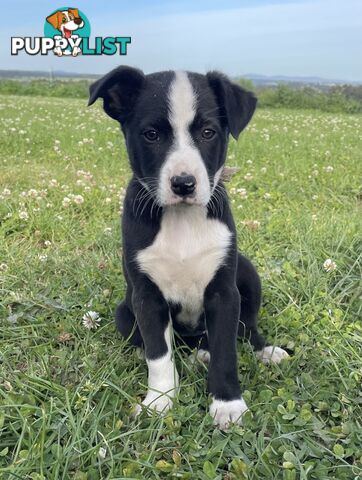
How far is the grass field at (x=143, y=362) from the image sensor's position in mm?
2044

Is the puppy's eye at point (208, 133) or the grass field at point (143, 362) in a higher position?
the puppy's eye at point (208, 133)

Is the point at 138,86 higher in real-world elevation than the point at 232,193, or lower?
higher

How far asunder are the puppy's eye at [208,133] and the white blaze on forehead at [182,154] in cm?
9

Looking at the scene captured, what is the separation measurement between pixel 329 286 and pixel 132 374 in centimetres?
144

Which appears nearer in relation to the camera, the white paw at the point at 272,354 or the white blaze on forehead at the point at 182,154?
the white blaze on forehead at the point at 182,154

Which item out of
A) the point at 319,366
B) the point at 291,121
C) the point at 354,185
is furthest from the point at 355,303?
the point at 291,121

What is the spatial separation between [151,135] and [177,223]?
0.41 m

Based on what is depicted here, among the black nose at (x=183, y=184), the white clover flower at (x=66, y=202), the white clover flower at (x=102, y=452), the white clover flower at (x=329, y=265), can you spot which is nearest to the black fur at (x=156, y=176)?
the black nose at (x=183, y=184)

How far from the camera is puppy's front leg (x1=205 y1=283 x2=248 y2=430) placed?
2.35 m

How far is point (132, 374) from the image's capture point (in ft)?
8.56

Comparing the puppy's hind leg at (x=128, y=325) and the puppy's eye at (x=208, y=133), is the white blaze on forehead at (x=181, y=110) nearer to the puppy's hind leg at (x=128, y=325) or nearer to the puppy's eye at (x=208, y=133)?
the puppy's eye at (x=208, y=133)

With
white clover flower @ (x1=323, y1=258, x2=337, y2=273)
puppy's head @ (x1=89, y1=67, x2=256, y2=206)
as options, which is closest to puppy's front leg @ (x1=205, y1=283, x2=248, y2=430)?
puppy's head @ (x1=89, y1=67, x2=256, y2=206)

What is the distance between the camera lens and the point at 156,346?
2447 mm

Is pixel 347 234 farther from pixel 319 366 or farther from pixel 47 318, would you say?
pixel 47 318
